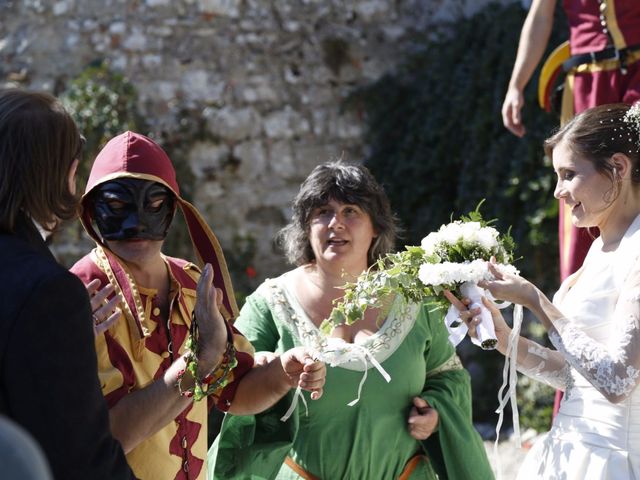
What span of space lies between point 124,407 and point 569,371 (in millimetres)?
1291

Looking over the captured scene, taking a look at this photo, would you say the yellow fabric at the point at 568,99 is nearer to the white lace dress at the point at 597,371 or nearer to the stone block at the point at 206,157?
the white lace dress at the point at 597,371

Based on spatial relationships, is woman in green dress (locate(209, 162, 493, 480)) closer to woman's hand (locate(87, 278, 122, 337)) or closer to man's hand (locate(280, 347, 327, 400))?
man's hand (locate(280, 347, 327, 400))

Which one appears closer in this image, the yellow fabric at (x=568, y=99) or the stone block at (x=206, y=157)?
the yellow fabric at (x=568, y=99)

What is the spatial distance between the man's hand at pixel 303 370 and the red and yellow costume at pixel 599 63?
1503 mm

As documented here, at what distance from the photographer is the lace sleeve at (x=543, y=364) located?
296 cm

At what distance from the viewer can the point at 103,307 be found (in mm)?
2631

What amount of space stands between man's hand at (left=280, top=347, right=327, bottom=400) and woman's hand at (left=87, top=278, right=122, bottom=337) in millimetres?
562

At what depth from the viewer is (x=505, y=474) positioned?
507cm

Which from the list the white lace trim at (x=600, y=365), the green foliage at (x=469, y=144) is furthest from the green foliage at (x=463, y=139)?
the white lace trim at (x=600, y=365)

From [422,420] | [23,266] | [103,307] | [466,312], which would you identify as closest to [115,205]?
[103,307]

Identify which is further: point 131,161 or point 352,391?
point 352,391

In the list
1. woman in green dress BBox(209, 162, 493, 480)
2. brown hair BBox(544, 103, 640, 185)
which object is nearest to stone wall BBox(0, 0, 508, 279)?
woman in green dress BBox(209, 162, 493, 480)

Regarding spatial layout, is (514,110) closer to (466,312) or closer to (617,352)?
(466,312)

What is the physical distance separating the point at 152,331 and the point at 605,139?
4.57ft
